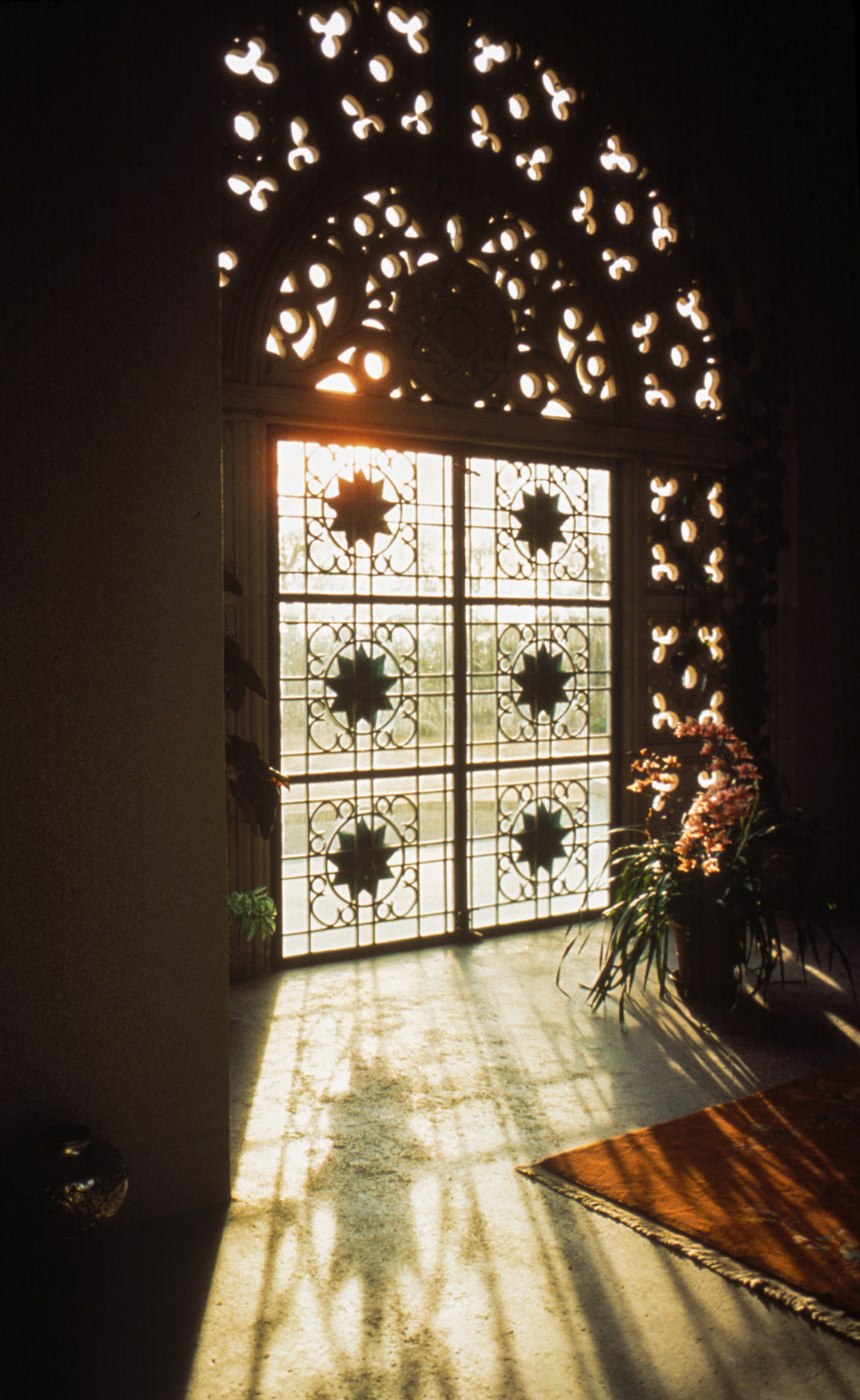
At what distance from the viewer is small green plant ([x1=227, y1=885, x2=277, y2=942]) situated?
13.0ft

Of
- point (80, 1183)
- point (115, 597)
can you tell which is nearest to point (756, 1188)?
point (80, 1183)

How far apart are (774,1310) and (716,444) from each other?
4.42 m

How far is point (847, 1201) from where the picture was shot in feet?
7.78

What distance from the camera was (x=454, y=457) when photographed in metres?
4.75

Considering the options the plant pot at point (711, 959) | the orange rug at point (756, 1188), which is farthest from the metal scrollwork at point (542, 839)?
the orange rug at point (756, 1188)

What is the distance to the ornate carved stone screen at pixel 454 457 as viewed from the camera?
4.28 m

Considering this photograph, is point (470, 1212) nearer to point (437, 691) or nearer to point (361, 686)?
point (361, 686)

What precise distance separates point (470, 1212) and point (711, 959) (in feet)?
5.60

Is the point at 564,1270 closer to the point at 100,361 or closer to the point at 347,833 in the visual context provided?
the point at 100,361

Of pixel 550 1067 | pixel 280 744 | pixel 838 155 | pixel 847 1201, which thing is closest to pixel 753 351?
pixel 838 155

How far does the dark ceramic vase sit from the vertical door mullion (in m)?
2.81

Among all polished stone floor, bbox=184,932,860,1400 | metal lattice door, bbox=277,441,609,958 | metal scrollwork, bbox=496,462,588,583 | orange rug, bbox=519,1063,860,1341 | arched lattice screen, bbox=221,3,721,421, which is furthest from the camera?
metal scrollwork, bbox=496,462,588,583

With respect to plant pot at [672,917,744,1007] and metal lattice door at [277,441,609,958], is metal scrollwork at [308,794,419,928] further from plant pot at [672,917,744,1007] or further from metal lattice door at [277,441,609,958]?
plant pot at [672,917,744,1007]

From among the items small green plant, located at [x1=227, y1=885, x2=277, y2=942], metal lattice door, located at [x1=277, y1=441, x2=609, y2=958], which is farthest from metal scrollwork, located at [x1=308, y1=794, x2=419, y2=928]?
small green plant, located at [x1=227, y1=885, x2=277, y2=942]
